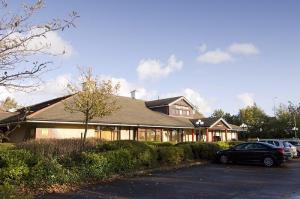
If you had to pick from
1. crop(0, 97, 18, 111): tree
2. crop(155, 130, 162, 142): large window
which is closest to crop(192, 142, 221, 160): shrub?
crop(155, 130, 162, 142): large window

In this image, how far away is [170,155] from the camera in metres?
22.2

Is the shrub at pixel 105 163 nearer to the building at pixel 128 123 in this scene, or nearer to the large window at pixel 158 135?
the building at pixel 128 123

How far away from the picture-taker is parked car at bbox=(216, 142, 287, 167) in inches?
948

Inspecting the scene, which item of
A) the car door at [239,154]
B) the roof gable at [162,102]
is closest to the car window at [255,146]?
the car door at [239,154]

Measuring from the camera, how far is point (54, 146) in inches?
729

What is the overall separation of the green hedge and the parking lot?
1.15 metres

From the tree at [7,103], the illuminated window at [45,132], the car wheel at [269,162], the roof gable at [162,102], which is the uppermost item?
the roof gable at [162,102]

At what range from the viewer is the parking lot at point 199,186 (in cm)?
1290

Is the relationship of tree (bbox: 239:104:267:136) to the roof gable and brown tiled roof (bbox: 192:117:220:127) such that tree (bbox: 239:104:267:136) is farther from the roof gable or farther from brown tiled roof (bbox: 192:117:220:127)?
the roof gable

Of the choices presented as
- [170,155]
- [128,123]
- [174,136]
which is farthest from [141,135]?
[170,155]

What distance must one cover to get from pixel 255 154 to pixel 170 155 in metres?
5.91

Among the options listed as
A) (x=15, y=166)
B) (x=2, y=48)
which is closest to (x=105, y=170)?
(x=15, y=166)

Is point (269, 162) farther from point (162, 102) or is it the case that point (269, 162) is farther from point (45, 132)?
point (162, 102)

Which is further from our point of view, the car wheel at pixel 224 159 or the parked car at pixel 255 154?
the car wheel at pixel 224 159
